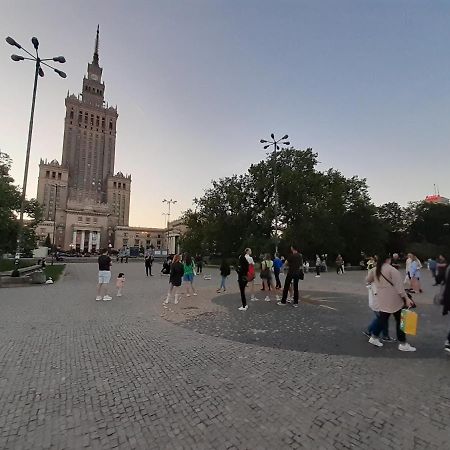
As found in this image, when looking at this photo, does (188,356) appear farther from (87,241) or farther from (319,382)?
(87,241)

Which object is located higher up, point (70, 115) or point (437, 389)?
point (70, 115)

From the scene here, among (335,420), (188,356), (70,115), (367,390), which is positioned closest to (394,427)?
(335,420)

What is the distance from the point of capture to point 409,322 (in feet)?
20.0

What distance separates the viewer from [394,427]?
10.9 feet

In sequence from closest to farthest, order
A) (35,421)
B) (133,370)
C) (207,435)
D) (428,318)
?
1. (207,435)
2. (35,421)
3. (133,370)
4. (428,318)

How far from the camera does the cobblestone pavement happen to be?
123 inches

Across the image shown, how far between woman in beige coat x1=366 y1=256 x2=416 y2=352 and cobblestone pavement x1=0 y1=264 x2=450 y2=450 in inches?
32.2

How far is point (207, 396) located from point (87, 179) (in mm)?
169395

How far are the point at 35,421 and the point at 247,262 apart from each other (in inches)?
320

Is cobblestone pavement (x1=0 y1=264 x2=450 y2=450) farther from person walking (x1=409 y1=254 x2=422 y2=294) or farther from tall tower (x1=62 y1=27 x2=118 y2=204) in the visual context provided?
tall tower (x1=62 y1=27 x2=118 y2=204)

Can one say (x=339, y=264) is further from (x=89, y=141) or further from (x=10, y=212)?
(x=89, y=141)

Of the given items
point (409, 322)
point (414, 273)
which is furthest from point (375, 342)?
point (414, 273)

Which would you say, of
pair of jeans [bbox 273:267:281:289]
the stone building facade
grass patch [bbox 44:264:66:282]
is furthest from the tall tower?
pair of jeans [bbox 273:267:281:289]

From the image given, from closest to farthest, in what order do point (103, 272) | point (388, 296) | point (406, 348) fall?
point (406, 348) → point (388, 296) → point (103, 272)
